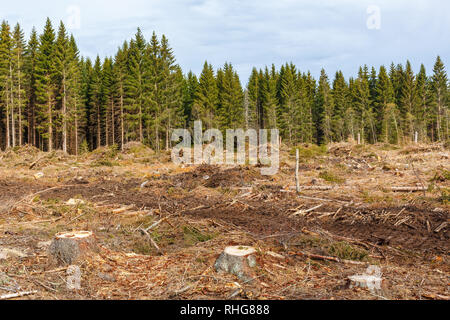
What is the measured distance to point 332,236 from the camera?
23.4ft

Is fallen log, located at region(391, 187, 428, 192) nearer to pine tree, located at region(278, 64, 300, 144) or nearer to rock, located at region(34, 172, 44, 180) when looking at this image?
rock, located at region(34, 172, 44, 180)

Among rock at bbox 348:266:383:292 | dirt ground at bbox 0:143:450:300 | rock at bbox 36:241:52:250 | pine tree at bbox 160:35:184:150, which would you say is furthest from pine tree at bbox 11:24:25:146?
rock at bbox 348:266:383:292

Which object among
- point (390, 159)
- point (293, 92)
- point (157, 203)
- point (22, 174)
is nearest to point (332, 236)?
point (157, 203)

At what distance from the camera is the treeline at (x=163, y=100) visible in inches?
1398

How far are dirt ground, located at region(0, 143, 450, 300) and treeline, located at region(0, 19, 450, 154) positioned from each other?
2188 centimetres

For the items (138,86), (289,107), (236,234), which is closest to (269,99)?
(289,107)

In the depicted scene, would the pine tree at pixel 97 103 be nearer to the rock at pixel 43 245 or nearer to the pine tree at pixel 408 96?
the rock at pixel 43 245

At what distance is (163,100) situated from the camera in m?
37.4

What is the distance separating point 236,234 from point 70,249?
→ 3548 millimetres

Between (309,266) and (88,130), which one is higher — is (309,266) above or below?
below

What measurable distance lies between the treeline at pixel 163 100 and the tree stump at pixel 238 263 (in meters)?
31.2

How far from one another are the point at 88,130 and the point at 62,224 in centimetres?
4261
